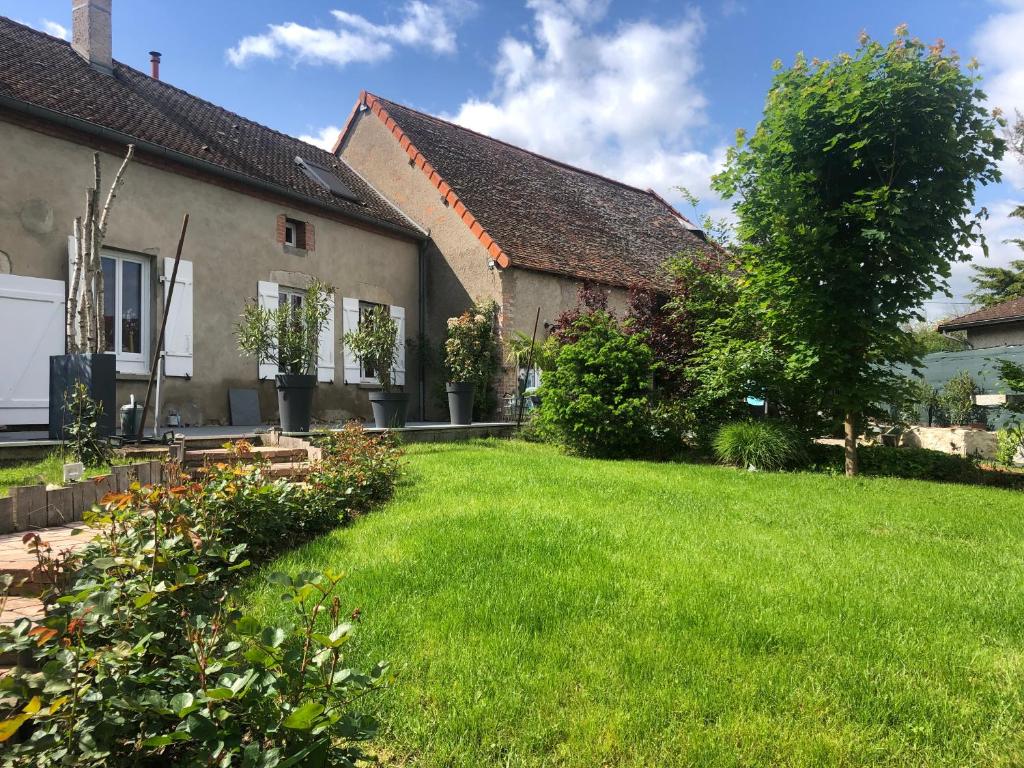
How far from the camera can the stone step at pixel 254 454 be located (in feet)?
17.8

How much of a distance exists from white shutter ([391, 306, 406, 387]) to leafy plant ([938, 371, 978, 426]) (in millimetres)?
11238

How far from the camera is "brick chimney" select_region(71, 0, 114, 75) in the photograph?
32.3 feet

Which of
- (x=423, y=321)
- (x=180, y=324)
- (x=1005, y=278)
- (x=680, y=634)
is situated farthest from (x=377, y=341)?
(x=1005, y=278)

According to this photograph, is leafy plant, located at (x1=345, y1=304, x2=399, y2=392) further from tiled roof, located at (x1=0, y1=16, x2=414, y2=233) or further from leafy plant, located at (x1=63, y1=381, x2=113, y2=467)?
leafy plant, located at (x1=63, y1=381, x2=113, y2=467)

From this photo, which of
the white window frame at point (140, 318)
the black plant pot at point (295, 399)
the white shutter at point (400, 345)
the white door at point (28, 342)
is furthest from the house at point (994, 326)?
the white door at point (28, 342)

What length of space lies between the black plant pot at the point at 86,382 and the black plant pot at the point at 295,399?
2.18 metres

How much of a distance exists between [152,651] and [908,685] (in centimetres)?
238

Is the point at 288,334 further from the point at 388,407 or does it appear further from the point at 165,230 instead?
the point at 165,230

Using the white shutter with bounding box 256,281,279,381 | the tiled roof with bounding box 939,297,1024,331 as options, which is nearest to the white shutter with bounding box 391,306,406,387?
the white shutter with bounding box 256,281,279,381

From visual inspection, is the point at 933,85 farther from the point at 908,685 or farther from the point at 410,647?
the point at 410,647

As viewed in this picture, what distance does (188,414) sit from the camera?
29.0ft

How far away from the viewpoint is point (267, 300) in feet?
32.3

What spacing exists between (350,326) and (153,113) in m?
4.55

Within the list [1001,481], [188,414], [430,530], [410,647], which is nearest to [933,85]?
[1001,481]
